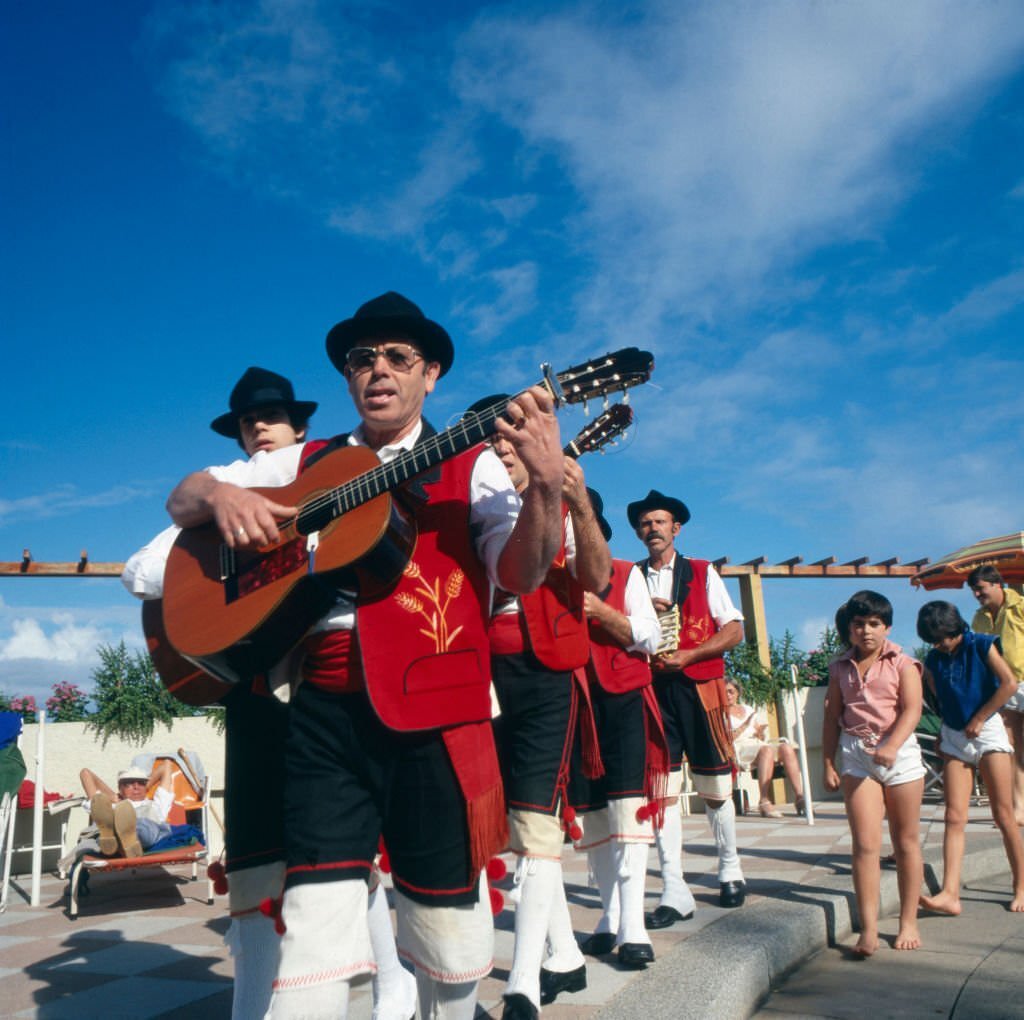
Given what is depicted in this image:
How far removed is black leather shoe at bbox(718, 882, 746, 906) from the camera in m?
4.65

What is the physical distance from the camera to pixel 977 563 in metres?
11.8

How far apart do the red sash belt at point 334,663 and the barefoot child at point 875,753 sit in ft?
9.94

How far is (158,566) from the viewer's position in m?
2.75

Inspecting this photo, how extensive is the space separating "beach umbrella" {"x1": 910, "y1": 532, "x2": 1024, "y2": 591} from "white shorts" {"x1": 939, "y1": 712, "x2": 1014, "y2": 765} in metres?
6.74

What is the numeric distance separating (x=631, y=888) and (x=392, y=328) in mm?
2553

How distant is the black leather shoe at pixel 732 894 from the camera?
4.65 m

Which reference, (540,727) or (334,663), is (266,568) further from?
(540,727)

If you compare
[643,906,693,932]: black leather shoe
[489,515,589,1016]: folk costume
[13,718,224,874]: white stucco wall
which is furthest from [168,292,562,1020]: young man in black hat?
[13,718,224,874]: white stucco wall

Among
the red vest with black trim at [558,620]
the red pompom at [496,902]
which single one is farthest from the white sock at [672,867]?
the red pompom at [496,902]

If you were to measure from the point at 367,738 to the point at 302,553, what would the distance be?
1.50 ft

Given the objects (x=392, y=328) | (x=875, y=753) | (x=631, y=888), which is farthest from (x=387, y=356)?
(x=875, y=753)

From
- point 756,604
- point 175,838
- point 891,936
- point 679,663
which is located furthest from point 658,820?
point 756,604

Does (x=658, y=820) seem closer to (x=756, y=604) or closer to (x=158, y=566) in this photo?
(x=158, y=566)

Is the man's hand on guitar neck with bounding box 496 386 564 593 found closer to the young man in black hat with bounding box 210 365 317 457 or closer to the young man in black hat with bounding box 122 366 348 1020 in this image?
the young man in black hat with bounding box 122 366 348 1020
